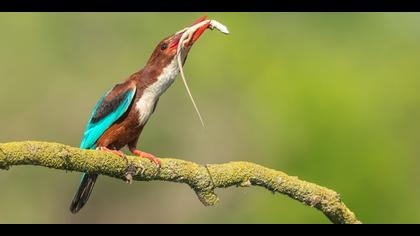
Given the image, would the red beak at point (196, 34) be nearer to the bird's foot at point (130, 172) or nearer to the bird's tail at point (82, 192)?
the bird's tail at point (82, 192)

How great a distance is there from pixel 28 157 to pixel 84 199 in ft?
5.19

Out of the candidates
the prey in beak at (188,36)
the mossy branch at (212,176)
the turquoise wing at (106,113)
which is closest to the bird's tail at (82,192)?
the turquoise wing at (106,113)

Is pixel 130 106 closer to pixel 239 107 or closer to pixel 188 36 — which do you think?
pixel 188 36

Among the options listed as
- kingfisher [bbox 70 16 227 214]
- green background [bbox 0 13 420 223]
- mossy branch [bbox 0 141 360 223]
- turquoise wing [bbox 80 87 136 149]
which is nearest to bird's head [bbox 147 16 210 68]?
kingfisher [bbox 70 16 227 214]

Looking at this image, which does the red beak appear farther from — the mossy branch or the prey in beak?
the mossy branch

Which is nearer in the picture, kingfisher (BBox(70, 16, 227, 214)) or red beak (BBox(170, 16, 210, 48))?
red beak (BBox(170, 16, 210, 48))

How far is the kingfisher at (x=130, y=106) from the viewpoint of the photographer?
15.4 ft

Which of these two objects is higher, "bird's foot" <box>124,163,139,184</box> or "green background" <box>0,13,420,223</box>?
"green background" <box>0,13,420,223</box>

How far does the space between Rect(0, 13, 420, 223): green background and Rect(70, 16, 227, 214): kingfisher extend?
9246 millimetres

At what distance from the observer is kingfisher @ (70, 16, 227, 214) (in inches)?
185

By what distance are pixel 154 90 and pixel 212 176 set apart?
120cm
